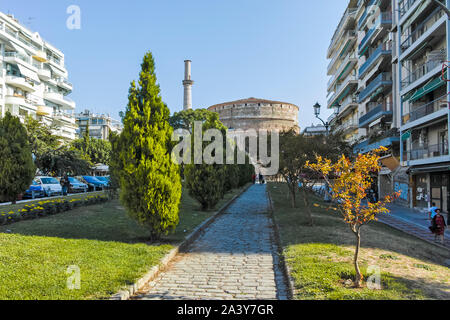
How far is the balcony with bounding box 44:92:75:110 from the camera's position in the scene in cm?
4259

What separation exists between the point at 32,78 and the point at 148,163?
37.4 m

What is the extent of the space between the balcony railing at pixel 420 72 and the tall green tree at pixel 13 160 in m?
20.7

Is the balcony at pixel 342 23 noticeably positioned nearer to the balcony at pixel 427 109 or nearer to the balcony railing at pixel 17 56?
the balcony at pixel 427 109

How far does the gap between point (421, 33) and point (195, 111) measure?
32459mm

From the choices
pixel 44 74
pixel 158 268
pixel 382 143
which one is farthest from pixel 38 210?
pixel 44 74

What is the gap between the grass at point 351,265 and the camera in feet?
16.6

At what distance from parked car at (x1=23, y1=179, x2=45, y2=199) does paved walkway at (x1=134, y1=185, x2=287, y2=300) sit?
13.1 m

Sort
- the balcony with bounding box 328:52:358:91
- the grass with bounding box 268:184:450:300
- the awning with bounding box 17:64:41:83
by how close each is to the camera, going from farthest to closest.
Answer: the balcony with bounding box 328:52:358:91 < the awning with bounding box 17:64:41:83 < the grass with bounding box 268:184:450:300

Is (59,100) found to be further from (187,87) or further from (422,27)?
(422,27)

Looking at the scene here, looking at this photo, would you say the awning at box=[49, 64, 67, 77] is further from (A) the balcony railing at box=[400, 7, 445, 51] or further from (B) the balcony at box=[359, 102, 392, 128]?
(A) the balcony railing at box=[400, 7, 445, 51]

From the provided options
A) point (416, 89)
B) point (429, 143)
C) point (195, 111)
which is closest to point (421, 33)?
point (416, 89)

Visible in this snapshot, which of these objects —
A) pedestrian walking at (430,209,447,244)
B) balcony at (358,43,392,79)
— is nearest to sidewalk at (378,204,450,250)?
pedestrian walking at (430,209,447,244)

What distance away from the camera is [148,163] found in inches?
324

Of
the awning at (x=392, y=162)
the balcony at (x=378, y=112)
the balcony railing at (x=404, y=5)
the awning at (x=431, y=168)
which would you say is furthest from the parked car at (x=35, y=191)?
the balcony railing at (x=404, y=5)
